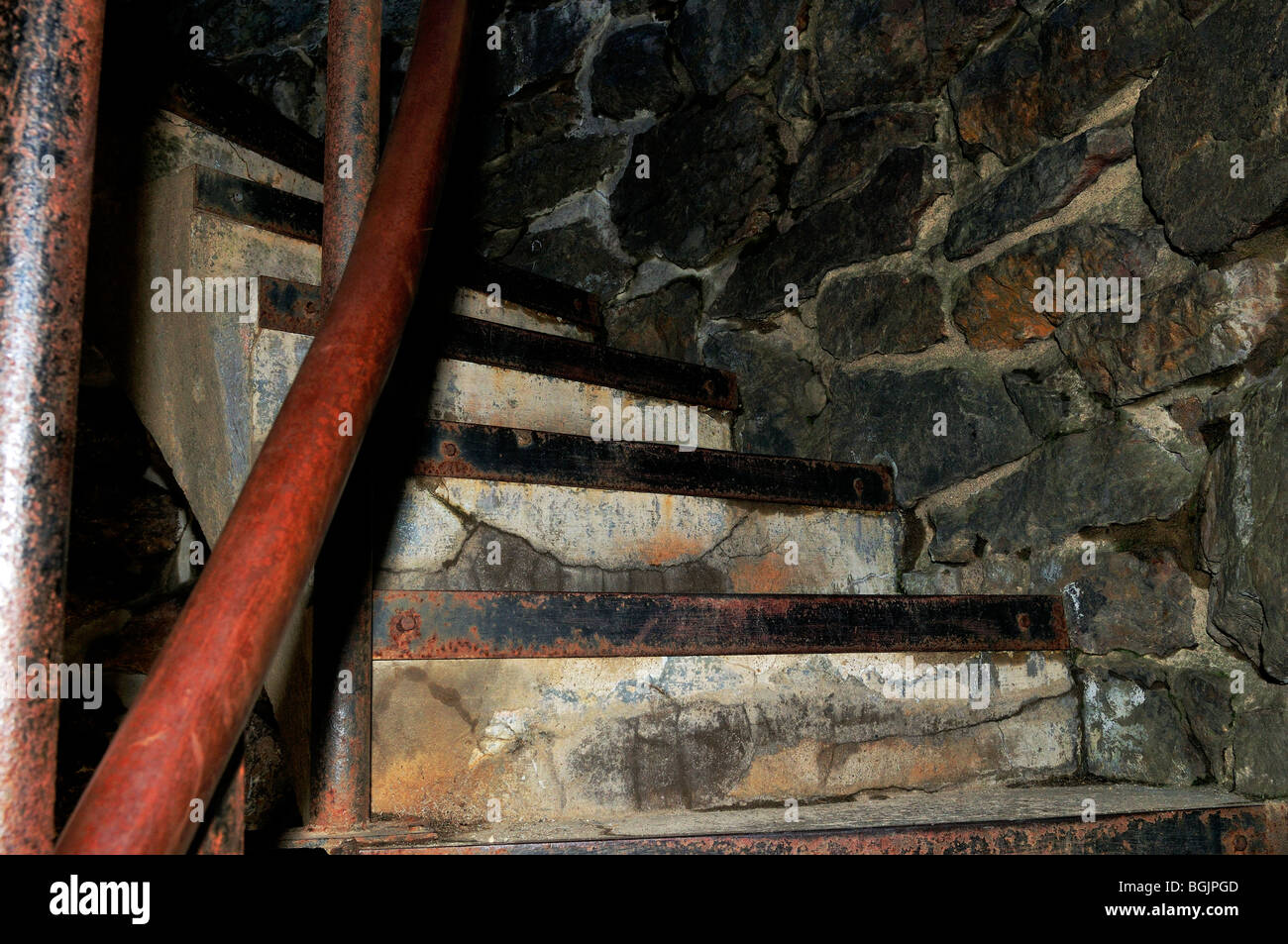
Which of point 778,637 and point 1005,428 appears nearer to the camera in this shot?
point 778,637

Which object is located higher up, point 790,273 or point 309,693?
point 790,273

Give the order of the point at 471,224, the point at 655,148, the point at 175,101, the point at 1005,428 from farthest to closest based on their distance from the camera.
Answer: the point at 471,224
the point at 655,148
the point at 1005,428
the point at 175,101

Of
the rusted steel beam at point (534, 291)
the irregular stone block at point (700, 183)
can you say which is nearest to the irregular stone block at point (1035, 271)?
the irregular stone block at point (700, 183)

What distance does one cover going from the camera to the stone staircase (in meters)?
0.94

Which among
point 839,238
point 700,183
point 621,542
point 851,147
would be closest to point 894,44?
point 851,147

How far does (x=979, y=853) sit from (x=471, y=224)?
1.87 metres

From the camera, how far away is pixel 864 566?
1507 mm

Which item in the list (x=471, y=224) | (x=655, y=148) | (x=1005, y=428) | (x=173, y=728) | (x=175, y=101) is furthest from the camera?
(x=471, y=224)

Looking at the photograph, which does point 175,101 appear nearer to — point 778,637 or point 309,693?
point 309,693

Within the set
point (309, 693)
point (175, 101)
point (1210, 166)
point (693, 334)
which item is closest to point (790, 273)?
point (693, 334)

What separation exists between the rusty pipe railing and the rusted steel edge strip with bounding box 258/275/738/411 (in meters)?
0.36

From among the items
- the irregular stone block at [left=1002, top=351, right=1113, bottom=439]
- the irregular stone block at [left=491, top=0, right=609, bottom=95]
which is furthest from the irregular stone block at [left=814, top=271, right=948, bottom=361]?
the irregular stone block at [left=491, top=0, right=609, bottom=95]

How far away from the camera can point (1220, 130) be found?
1.14 m

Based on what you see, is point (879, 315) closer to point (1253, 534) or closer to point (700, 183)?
point (700, 183)
